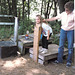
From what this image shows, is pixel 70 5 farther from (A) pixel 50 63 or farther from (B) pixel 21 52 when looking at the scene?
(B) pixel 21 52

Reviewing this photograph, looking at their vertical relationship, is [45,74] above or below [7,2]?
below

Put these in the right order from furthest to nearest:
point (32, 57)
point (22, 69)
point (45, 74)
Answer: point (32, 57) < point (22, 69) < point (45, 74)

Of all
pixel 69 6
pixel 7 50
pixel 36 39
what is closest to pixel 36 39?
pixel 36 39

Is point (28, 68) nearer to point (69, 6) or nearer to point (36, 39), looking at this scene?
point (36, 39)

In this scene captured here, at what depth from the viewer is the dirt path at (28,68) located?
9.43ft

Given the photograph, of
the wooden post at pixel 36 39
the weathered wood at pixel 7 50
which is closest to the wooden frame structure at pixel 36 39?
the wooden post at pixel 36 39

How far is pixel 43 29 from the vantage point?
10.9ft

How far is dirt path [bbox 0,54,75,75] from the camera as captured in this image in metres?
2.87

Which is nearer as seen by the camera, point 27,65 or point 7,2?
point 27,65

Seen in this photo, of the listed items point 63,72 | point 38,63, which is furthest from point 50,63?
point 63,72

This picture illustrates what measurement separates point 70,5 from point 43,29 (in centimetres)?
102

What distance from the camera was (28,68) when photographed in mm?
3102

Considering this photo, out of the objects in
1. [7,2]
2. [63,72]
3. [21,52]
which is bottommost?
[63,72]

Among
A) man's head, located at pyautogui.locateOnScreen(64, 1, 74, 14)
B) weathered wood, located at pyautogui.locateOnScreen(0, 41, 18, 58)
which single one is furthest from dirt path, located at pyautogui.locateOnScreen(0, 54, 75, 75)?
man's head, located at pyautogui.locateOnScreen(64, 1, 74, 14)
